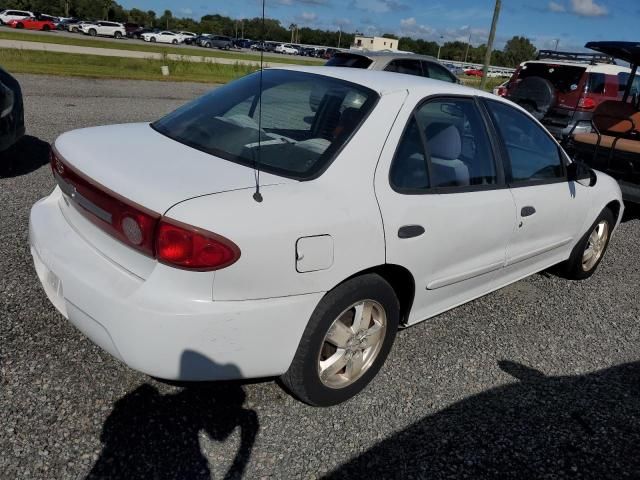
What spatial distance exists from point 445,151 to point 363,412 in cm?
146

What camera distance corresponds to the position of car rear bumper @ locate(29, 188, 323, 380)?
2.12 metres

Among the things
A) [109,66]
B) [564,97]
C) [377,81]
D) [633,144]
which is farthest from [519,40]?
[377,81]

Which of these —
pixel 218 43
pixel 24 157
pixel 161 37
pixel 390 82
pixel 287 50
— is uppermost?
pixel 390 82

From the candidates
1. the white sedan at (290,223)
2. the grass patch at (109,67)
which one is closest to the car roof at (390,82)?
the white sedan at (290,223)

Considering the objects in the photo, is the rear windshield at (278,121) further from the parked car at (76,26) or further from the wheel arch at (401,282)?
the parked car at (76,26)

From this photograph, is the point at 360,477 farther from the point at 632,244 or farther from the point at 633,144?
the point at 633,144

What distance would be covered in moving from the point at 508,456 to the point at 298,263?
1.36m

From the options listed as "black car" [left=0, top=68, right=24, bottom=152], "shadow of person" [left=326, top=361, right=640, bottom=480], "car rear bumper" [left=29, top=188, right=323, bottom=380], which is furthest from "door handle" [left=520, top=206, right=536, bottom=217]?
"black car" [left=0, top=68, right=24, bottom=152]

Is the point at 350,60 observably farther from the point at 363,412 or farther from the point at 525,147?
the point at 363,412

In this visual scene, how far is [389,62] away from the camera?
1071 centimetres

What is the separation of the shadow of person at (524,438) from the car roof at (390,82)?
5.54 feet

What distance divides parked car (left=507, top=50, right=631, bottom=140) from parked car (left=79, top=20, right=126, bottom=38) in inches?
2213

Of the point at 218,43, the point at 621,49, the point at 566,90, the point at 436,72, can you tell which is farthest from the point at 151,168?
the point at 218,43

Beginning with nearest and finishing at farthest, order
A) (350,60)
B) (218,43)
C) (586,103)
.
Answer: (586,103)
(350,60)
(218,43)
